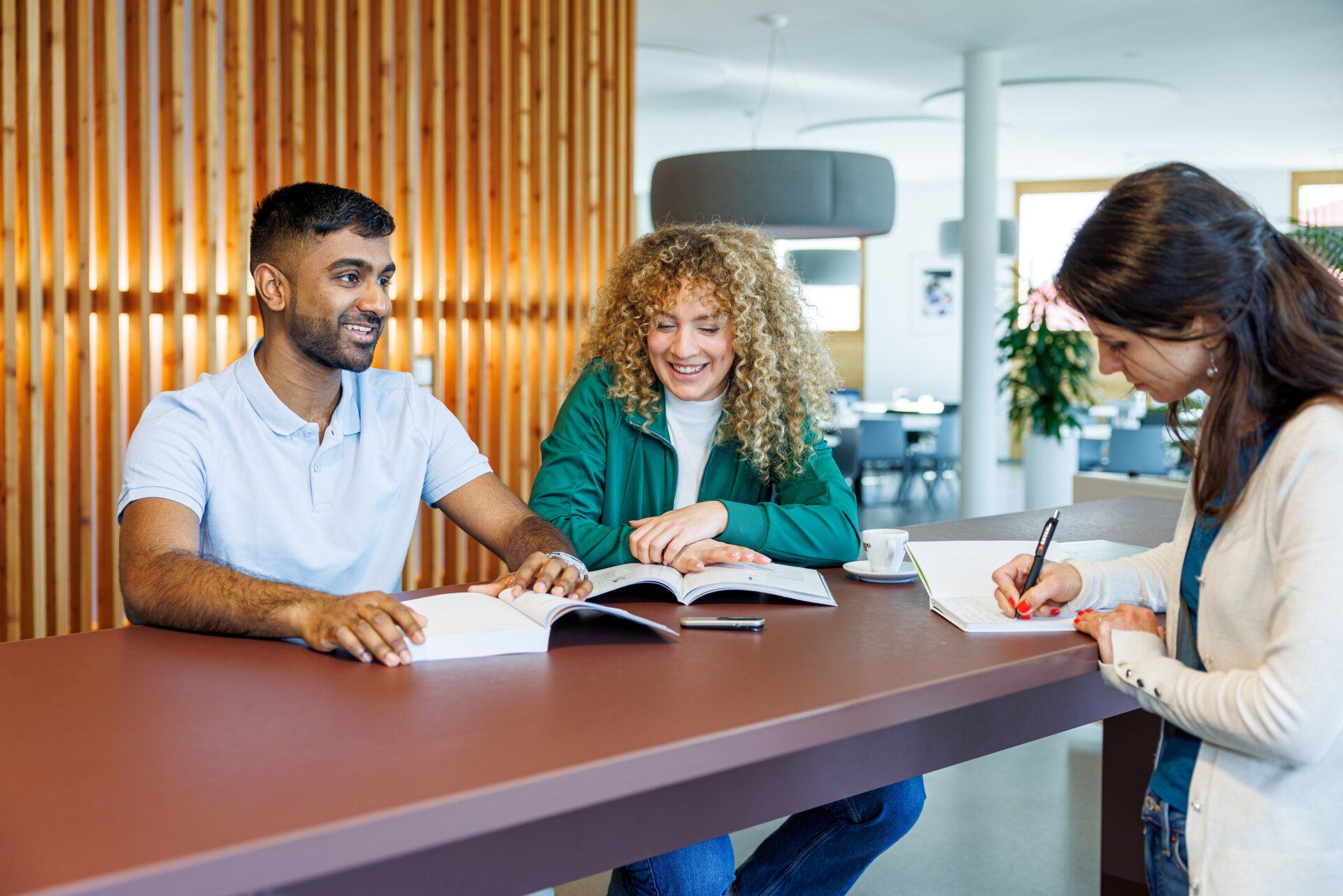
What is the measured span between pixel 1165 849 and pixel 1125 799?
4.57 feet

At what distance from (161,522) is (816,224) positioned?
418 cm

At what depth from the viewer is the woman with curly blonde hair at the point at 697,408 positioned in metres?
2.20

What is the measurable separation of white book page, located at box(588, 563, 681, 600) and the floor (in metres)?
1.06

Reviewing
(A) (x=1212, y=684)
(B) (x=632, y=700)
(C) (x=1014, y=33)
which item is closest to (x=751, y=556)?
(B) (x=632, y=700)

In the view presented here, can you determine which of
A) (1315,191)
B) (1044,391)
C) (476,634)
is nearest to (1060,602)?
(476,634)

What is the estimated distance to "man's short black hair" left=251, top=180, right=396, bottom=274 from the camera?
2047mm

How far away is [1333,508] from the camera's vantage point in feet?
3.70

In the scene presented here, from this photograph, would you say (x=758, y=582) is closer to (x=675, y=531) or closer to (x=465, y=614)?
(x=675, y=531)

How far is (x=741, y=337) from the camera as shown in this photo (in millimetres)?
2258

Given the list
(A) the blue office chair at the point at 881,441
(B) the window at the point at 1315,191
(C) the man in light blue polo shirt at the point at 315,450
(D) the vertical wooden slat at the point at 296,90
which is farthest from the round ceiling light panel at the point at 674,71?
(B) the window at the point at 1315,191

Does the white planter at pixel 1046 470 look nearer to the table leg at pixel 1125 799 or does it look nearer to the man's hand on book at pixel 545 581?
the table leg at pixel 1125 799

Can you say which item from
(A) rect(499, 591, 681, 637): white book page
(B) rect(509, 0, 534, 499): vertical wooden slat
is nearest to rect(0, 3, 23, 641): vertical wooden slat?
(B) rect(509, 0, 534, 499): vertical wooden slat

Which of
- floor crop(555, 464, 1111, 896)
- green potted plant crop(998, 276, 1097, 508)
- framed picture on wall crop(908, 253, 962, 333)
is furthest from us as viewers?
framed picture on wall crop(908, 253, 962, 333)

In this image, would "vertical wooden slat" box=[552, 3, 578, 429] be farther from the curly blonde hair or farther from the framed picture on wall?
the framed picture on wall
